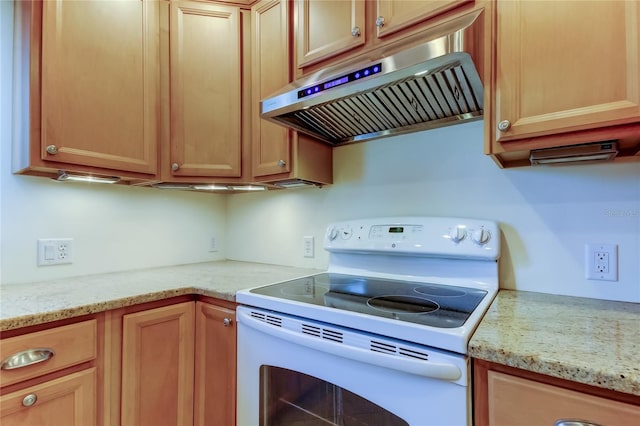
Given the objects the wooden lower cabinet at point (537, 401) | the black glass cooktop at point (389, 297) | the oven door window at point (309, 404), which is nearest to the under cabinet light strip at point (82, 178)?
the black glass cooktop at point (389, 297)

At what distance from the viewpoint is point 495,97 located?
950 millimetres

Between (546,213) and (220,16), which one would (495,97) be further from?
(220,16)

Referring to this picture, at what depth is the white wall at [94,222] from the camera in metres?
1.34

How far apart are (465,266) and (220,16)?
167cm

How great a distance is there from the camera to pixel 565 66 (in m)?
0.86

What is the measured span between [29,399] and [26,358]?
121mm

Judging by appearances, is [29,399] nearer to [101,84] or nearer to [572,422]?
[101,84]

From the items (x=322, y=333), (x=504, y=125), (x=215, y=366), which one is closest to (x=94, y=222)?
(x=215, y=366)

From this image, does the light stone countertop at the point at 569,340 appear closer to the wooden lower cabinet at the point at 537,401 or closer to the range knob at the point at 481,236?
the wooden lower cabinet at the point at 537,401

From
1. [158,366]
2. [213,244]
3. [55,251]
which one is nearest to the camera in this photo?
[158,366]

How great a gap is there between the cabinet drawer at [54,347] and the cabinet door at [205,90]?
2.61 feet

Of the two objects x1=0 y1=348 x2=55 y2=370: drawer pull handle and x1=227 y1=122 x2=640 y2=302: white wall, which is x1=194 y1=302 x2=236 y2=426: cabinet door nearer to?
x1=0 y1=348 x2=55 y2=370: drawer pull handle

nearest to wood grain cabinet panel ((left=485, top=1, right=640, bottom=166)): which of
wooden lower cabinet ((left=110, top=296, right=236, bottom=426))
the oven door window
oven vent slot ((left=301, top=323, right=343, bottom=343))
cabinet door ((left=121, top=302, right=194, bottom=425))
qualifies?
oven vent slot ((left=301, top=323, right=343, bottom=343))

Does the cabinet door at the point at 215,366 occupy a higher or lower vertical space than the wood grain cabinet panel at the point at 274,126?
lower
